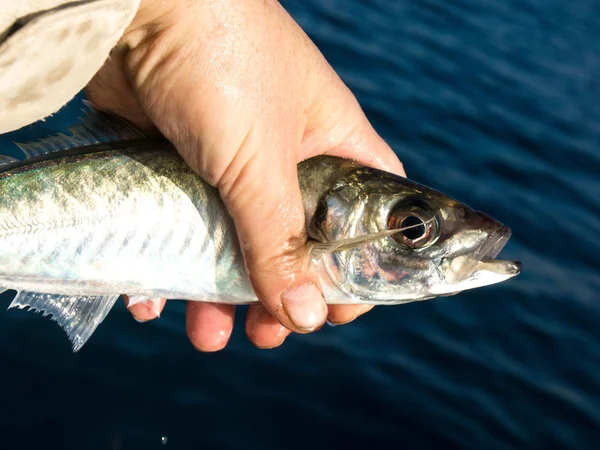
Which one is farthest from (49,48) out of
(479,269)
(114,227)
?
(479,269)

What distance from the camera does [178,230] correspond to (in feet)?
14.6

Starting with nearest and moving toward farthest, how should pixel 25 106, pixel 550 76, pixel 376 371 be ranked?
pixel 25 106 → pixel 376 371 → pixel 550 76

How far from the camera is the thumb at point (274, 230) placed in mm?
4156

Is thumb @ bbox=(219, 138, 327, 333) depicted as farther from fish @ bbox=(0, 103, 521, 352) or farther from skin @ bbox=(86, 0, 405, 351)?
fish @ bbox=(0, 103, 521, 352)

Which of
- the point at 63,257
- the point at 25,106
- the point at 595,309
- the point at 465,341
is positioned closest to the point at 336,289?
the point at 63,257

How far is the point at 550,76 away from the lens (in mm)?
14156

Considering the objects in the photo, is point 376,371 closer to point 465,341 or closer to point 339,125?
point 465,341

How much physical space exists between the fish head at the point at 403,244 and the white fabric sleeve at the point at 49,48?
5.00ft

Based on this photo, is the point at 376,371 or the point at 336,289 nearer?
the point at 336,289

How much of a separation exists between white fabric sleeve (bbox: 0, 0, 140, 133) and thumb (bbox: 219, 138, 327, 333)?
90cm

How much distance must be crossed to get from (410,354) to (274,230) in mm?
3965

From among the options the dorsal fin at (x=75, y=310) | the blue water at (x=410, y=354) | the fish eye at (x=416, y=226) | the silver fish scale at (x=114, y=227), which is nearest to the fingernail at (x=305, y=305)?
the silver fish scale at (x=114, y=227)

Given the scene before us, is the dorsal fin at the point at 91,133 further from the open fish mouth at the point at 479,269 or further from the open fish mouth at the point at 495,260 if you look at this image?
the open fish mouth at the point at 495,260

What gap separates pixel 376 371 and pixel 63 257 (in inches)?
153
